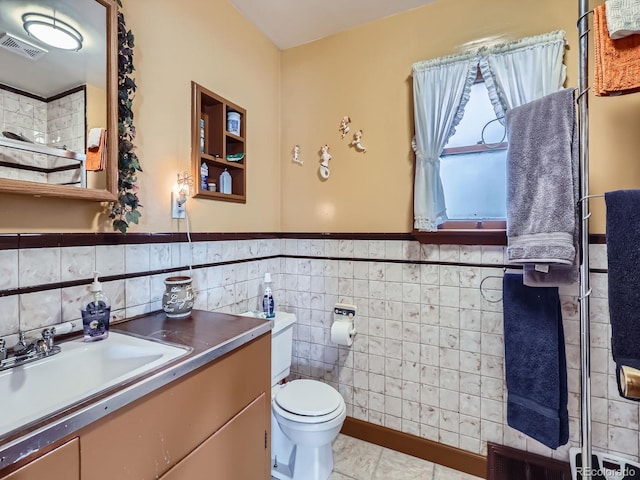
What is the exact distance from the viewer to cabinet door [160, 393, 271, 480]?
3.00 feet

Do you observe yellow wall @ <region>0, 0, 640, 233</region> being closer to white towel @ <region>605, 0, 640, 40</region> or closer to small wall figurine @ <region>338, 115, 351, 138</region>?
small wall figurine @ <region>338, 115, 351, 138</region>

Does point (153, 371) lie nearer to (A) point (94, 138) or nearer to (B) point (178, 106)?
(A) point (94, 138)

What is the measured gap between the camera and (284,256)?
2.23 m

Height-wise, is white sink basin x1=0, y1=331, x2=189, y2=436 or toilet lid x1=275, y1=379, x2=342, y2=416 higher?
white sink basin x1=0, y1=331, x2=189, y2=436

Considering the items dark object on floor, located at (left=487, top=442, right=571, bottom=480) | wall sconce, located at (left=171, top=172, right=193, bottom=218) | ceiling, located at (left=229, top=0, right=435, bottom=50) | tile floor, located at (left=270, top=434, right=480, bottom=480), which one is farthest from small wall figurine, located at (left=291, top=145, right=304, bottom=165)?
dark object on floor, located at (left=487, top=442, right=571, bottom=480)

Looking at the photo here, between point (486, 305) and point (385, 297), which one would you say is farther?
point (385, 297)

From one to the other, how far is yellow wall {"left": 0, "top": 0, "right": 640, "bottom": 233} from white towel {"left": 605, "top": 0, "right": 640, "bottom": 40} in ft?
1.53

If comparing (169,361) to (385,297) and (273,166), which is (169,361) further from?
(273,166)

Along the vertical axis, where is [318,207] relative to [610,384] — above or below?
above

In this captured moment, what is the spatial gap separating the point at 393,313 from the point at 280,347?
69cm

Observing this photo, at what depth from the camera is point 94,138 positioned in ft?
3.71

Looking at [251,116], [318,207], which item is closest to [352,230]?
[318,207]

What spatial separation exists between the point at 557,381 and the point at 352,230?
124cm

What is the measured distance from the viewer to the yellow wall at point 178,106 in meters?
1.14
